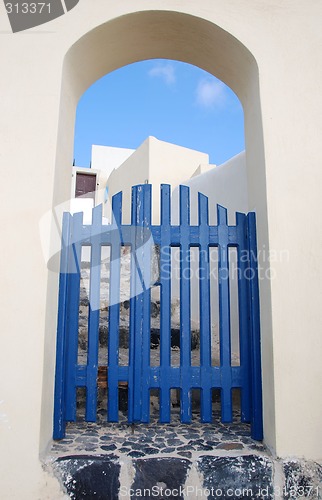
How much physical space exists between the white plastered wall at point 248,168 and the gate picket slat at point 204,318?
334 millimetres

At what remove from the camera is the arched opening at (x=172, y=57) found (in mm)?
2287

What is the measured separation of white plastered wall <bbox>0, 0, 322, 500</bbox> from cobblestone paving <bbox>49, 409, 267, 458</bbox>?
5.9 inches

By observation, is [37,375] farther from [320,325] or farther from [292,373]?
[320,325]

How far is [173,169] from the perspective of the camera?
37.7 ft

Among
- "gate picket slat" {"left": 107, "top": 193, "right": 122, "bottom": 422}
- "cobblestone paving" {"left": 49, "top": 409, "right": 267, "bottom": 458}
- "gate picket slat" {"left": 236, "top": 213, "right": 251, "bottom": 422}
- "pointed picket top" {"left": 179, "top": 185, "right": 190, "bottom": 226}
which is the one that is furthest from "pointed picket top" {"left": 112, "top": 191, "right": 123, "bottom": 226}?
"cobblestone paving" {"left": 49, "top": 409, "right": 267, "bottom": 458}

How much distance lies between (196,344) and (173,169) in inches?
331

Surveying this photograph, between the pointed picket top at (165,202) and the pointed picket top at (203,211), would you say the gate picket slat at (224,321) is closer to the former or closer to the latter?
the pointed picket top at (203,211)

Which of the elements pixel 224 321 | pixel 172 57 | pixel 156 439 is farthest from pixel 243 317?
pixel 172 57

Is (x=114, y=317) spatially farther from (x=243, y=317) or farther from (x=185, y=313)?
(x=243, y=317)

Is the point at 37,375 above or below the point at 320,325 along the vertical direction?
below

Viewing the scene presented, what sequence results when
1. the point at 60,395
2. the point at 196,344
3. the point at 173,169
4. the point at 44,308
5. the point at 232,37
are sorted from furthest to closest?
the point at 173,169, the point at 196,344, the point at 232,37, the point at 60,395, the point at 44,308

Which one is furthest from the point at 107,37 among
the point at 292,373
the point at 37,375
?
the point at 292,373

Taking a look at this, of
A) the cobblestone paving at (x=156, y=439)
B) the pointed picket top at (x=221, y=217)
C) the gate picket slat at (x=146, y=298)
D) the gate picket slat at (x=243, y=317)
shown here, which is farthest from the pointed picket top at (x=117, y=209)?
the cobblestone paving at (x=156, y=439)

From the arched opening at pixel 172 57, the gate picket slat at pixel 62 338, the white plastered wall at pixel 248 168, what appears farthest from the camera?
the arched opening at pixel 172 57
